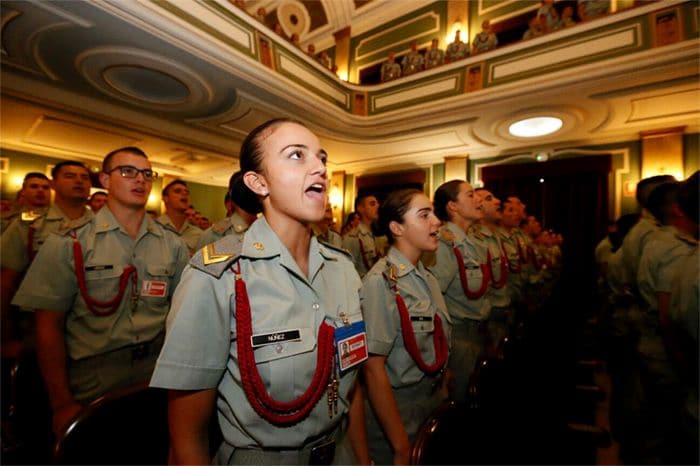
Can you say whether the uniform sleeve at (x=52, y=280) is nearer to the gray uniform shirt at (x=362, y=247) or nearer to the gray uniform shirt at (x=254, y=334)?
the gray uniform shirt at (x=254, y=334)

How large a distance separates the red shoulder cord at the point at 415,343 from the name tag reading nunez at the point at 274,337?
→ 696 mm

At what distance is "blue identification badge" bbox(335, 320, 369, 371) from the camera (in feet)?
2.98

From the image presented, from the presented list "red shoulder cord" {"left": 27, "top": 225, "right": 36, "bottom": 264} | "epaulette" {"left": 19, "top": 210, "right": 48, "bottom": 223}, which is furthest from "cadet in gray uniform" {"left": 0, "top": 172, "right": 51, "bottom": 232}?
"red shoulder cord" {"left": 27, "top": 225, "right": 36, "bottom": 264}

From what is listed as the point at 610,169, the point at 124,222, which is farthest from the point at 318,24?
the point at 124,222

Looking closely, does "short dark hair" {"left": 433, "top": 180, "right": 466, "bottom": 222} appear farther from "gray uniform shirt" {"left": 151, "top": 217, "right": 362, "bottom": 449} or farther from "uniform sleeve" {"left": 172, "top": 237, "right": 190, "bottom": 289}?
"gray uniform shirt" {"left": 151, "top": 217, "right": 362, "bottom": 449}

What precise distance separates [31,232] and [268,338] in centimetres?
320

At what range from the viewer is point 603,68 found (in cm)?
418

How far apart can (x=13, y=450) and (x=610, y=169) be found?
8452mm

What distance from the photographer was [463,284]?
2.47 metres

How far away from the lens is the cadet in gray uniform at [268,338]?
0.77 meters

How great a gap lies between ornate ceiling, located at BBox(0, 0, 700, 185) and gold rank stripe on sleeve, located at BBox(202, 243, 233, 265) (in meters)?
3.63

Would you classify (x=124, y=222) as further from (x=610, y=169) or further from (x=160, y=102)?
(x=610, y=169)

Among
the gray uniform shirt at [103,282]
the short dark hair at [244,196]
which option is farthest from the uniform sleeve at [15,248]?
the short dark hair at [244,196]

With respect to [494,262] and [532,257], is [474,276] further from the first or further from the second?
[532,257]
